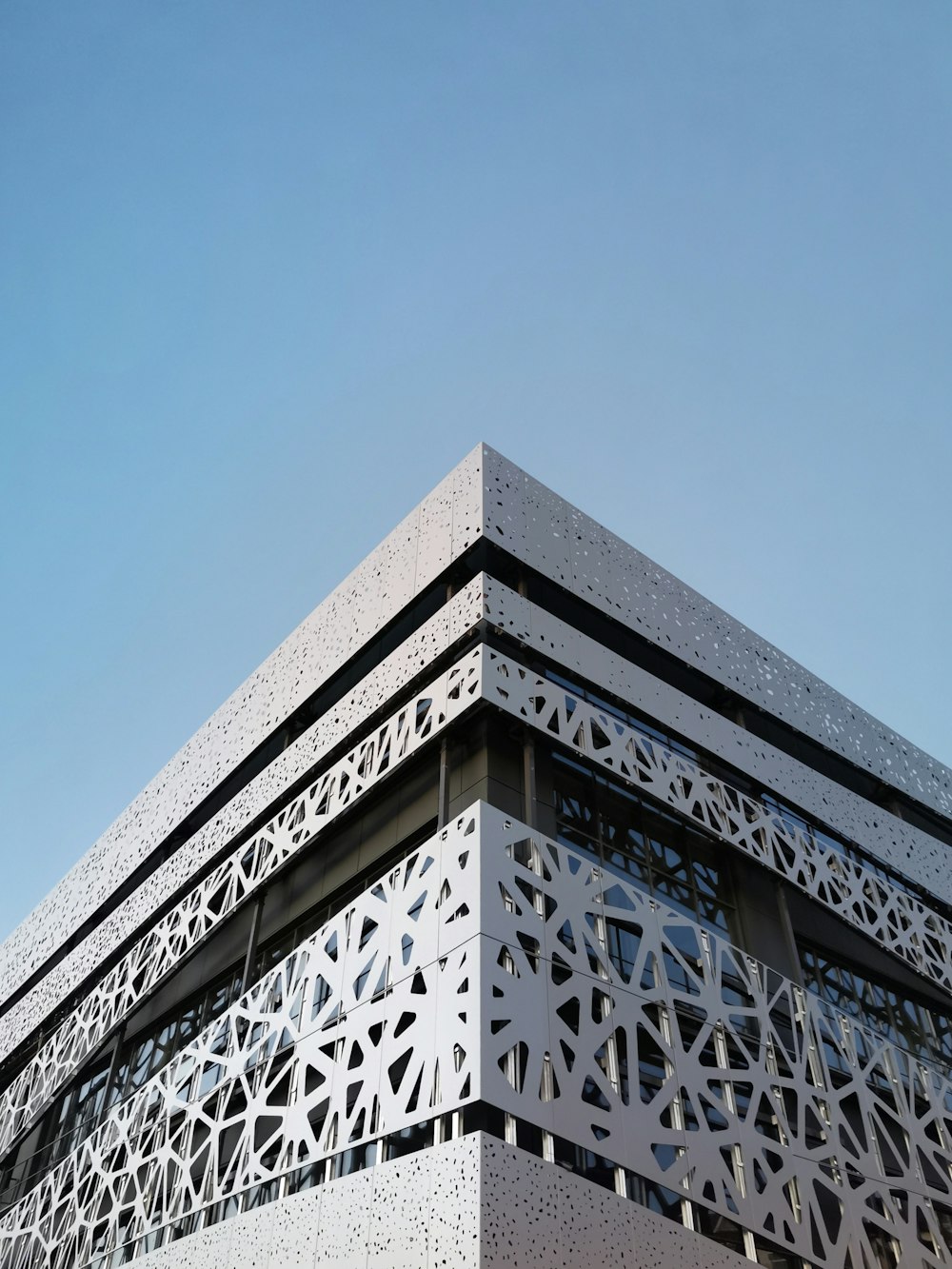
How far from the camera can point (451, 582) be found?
18.7 m

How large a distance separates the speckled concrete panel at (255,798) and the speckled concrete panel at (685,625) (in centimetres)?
201

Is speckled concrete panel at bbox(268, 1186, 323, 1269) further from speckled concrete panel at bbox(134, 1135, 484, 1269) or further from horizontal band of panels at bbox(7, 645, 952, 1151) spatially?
horizontal band of panels at bbox(7, 645, 952, 1151)

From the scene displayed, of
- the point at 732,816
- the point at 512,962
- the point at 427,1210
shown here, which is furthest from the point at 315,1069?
the point at 732,816

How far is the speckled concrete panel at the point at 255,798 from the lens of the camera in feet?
56.9

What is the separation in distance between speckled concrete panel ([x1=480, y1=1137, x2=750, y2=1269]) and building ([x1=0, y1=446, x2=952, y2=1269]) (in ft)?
0.13

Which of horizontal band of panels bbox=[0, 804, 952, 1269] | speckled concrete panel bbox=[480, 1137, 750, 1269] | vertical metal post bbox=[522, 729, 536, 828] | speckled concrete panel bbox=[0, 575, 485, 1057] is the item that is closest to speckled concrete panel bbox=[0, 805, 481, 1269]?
horizontal band of panels bbox=[0, 804, 952, 1269]

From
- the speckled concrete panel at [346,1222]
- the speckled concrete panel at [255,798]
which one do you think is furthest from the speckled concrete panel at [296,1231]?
the speckled concrete panel at [255,798]

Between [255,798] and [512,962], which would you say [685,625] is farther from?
[512,962]

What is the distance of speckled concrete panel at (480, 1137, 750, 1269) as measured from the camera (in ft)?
36.1

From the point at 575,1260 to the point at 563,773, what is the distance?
7193 mm

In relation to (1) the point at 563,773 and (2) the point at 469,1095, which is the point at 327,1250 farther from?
(1) the point at 563,773

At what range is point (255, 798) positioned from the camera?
20.6 metres

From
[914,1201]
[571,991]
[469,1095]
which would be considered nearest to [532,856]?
[571,991]

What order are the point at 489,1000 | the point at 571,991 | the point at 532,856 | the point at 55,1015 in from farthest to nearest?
Result: the point at 55,1015
the point at 532,856
the point at 571,991
the point at 489,1000
